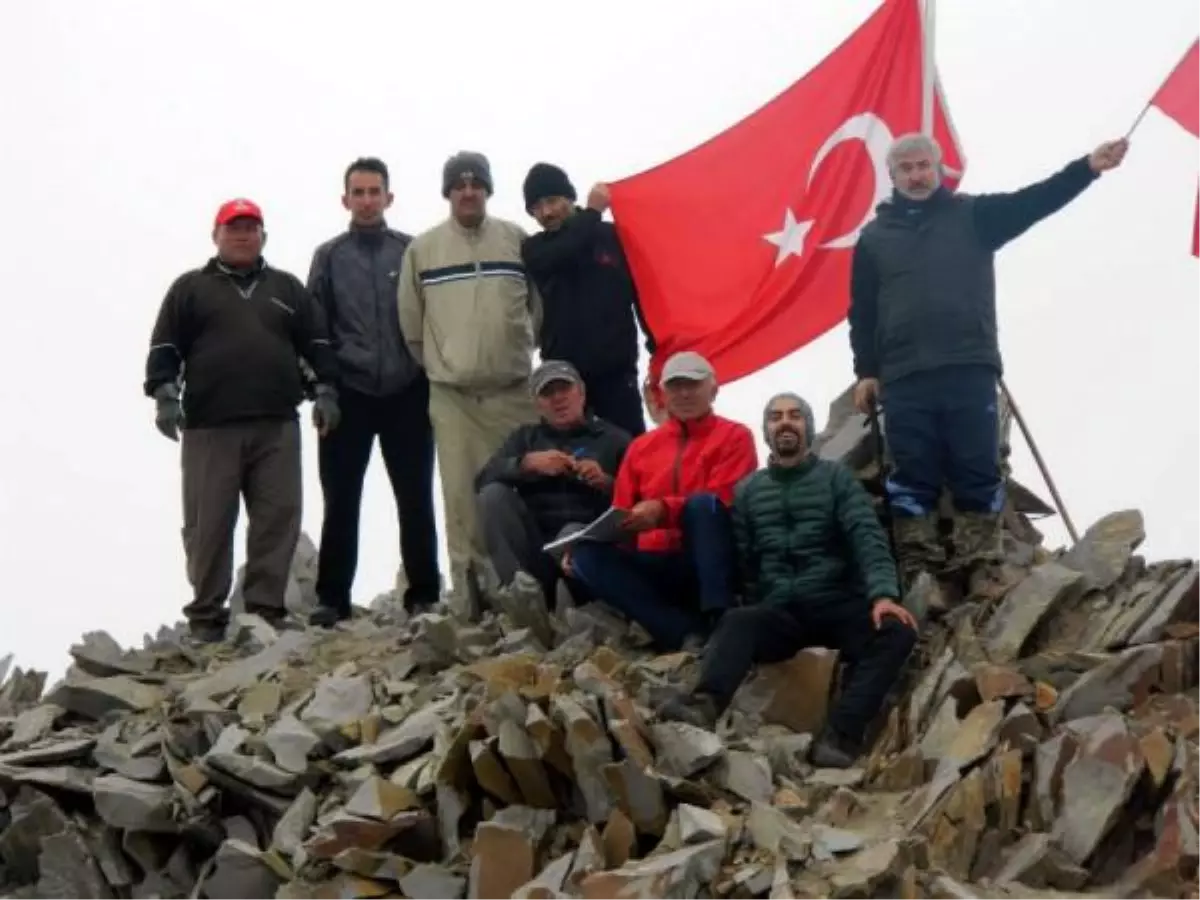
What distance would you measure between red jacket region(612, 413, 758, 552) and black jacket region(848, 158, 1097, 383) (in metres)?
1.11

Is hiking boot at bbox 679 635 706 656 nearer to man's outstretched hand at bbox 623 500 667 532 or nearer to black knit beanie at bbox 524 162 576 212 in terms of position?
man's outstretched hand at bbox 623 500 667 532

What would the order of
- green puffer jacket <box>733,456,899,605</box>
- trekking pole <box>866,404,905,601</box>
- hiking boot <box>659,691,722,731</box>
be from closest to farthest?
hiking boot <box>659,691,722,731</box>
green puffer jacket <box>733,456,899,605</box>
trekking pole <box>866,404,905,601</box>

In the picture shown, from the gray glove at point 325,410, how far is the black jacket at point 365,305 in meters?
0.23

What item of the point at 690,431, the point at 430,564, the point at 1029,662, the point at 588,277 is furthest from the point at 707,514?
the point at 430,564

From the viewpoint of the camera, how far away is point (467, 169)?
1173cm

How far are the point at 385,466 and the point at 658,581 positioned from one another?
327cm

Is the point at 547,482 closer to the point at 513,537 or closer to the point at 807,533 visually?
the point at 513,537

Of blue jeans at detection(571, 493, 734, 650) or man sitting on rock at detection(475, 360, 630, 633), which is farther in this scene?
man sitting on rock at detection(475, 360, 630, 633)

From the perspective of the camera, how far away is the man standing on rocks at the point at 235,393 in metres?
11.9

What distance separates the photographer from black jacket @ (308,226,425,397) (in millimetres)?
12133

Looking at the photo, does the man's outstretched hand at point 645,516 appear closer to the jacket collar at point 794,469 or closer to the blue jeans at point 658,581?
the blue jeans at point 658,581

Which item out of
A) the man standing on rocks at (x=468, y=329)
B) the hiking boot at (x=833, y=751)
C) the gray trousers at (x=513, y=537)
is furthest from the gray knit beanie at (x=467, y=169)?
the hiking boot at (x=833, y=751)

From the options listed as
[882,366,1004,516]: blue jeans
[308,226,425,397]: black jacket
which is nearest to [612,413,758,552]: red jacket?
[882,366,1004,516]: blue jeans

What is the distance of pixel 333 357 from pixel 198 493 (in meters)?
1.46
